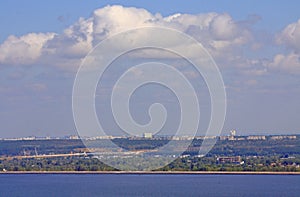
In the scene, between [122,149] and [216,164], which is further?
[122,149]

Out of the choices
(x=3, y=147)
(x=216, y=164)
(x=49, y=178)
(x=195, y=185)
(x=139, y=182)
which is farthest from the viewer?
(x=3, y=147)

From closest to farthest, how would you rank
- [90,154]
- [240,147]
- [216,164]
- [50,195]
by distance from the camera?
[50,195] → [216,164] → [90,154] → [240,147]

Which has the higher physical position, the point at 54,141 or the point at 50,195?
the point at 54,141

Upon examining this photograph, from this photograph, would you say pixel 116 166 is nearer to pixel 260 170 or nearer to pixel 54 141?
pixel 260 170

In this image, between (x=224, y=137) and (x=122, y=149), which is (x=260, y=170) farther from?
(x=224, y=137)

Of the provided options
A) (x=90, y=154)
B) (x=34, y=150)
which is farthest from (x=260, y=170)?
(x=34, y=150)

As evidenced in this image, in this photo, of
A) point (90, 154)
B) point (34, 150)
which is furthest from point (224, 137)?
point (90, 154)
